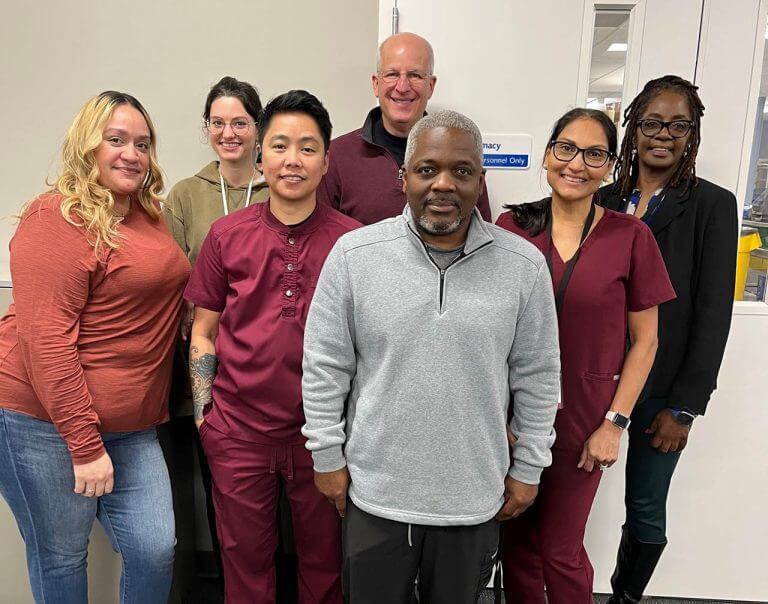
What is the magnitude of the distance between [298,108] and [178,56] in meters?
1.21

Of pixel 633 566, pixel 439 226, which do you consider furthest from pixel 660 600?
pixel 439 226

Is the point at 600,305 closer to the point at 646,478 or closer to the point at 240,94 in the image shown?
the point at 646,478

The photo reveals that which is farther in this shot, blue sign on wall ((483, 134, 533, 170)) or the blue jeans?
blue sign on wall ((483, 134, 533, 170))

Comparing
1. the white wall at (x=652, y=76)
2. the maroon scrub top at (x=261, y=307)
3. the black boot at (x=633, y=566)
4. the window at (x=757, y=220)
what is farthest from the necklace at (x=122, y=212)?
the window at (x=757, y=220)

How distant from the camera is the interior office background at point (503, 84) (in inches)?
72.7

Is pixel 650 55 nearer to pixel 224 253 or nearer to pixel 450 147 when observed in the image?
pixel 450 147

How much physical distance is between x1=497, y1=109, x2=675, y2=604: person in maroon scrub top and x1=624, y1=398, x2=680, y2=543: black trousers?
0.31m

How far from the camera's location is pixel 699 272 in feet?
5.31

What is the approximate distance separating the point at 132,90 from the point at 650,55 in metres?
2.04

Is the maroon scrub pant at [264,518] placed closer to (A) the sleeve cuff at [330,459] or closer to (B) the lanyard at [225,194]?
(A) the sleeve cuff at [330,459]

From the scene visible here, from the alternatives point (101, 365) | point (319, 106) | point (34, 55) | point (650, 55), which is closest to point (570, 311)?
point (319, 106)

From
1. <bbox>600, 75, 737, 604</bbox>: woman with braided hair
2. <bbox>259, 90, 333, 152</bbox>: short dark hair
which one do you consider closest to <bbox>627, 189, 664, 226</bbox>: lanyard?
<bbox>600, 75, 737, 604</bbox>: woman with braided hair

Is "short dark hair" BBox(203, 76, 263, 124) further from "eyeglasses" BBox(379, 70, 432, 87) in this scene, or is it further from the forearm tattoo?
the forearm tattoo

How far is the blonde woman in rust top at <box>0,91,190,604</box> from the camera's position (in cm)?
134
